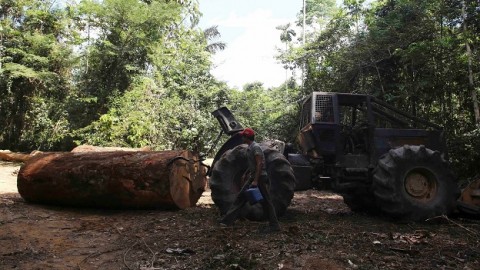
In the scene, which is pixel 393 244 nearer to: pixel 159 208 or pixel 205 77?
pixel 159 208

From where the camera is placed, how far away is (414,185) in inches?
257

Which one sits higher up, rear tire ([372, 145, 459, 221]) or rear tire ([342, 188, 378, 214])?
rear tire ([372, 145, 459, 221])

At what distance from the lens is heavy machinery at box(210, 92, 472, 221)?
245 inches

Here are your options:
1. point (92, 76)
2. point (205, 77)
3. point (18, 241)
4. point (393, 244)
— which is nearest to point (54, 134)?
point (92, 76)

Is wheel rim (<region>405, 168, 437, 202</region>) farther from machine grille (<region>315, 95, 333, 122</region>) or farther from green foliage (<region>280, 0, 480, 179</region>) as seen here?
green foliage (<region>280, 0, 480, 179</region>)

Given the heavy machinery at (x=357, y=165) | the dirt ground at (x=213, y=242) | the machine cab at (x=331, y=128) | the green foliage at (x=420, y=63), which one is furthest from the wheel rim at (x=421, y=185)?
the green foliage at (x=420, y=63)

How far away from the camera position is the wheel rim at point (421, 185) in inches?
255

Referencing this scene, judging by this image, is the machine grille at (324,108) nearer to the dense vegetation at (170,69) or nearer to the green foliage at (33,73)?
the dense vegetation at (170,69)

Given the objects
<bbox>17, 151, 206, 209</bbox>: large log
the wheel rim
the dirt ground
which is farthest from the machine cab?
<bbox>17, 151, 206, 209</bbox>: large log

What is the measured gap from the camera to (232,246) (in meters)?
4.57

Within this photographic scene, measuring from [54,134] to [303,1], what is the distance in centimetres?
2724

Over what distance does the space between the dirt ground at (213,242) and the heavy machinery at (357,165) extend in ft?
1.23

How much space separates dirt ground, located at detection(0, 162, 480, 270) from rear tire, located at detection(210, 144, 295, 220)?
0.96ft

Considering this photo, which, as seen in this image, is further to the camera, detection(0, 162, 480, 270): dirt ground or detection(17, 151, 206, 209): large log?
detection(17, 151, 206, 209): large log
